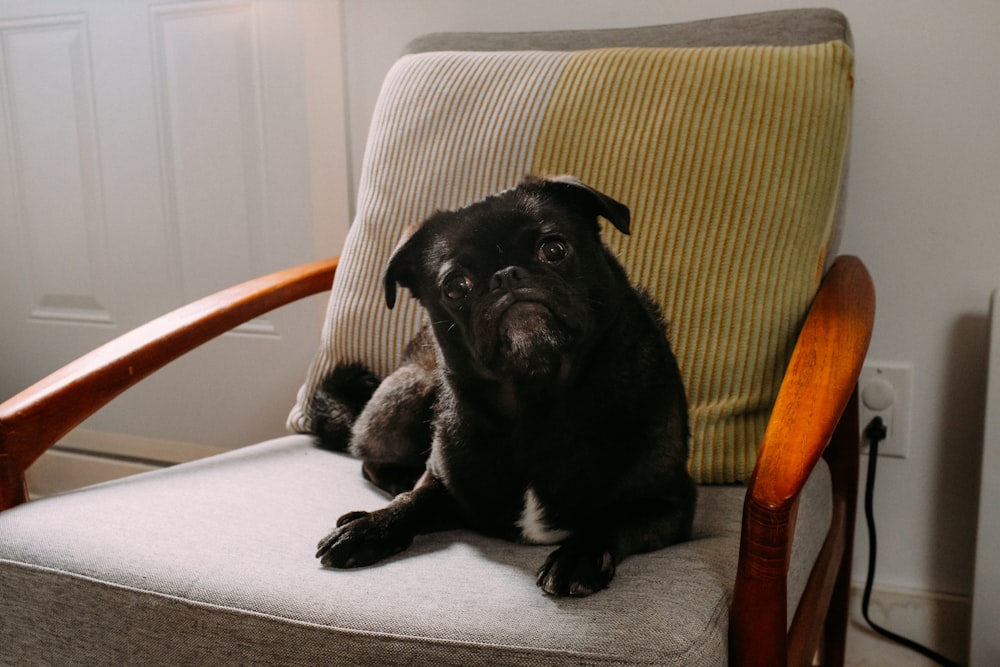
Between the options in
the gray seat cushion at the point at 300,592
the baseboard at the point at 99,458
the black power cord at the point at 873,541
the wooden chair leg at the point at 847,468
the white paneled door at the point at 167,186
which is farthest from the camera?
→ the baseboard at the point at 99,458

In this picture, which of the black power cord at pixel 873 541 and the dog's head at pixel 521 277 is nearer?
the dog's head at pixel 521 277

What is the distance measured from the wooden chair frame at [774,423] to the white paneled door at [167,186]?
53cm

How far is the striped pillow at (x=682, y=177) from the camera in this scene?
96 centimetres

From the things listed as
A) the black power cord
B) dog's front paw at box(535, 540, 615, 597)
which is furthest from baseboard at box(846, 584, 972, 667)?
dog's front paw at box(535, 540, 615, 597)

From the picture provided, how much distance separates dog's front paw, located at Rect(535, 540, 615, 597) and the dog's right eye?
0.24 m

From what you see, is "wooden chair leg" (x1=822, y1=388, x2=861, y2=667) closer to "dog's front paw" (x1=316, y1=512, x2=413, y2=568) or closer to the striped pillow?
the striped pillow

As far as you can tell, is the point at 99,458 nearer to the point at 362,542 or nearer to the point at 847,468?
the point at 362,542

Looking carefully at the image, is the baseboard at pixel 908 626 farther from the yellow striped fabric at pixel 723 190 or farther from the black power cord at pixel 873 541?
the yellow striped fabric at pixel 723 190

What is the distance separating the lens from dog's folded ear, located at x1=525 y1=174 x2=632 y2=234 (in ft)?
2.61

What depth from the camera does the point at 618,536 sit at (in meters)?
0.75

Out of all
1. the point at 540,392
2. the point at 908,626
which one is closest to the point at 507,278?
the point at 540,392

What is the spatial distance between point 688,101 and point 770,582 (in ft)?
1.95

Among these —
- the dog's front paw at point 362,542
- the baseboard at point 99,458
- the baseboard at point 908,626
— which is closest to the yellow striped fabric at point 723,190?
the dog's front paw at point 362,542

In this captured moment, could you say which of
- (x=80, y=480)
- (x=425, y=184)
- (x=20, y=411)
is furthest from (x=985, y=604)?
(x=80, y=480)
